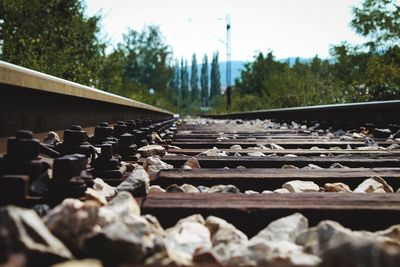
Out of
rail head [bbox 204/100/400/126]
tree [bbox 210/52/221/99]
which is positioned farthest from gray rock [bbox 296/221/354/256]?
tree [bbox 210/52/221/99]

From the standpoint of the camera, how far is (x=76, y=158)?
4.75 feet

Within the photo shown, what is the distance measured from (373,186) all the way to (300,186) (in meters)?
0.29

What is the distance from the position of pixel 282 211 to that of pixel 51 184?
0.71m

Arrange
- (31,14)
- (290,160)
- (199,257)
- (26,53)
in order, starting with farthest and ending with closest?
(31,14), (26,53), (290,160), (199,257)

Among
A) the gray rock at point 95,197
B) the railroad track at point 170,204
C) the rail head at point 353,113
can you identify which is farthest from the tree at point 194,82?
the gray rock at point 95,197

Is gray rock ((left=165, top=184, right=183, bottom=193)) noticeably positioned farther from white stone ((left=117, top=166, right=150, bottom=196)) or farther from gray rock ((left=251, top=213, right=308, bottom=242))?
gray rock ((left=251, top=213, right=308, bottom=242))

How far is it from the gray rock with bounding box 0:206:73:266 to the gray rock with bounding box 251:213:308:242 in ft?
1.80

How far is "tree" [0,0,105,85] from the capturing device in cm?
984

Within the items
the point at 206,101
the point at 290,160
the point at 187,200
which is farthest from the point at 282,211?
the point at 206,101

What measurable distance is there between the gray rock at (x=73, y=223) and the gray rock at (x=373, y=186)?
1175mm

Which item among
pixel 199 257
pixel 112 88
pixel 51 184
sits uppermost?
pixel 112 88

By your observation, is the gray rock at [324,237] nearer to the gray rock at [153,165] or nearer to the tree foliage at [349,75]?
the gray rock at [153,165]

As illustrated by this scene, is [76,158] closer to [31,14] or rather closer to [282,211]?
[282,211]

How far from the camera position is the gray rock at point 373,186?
72.7 inches
